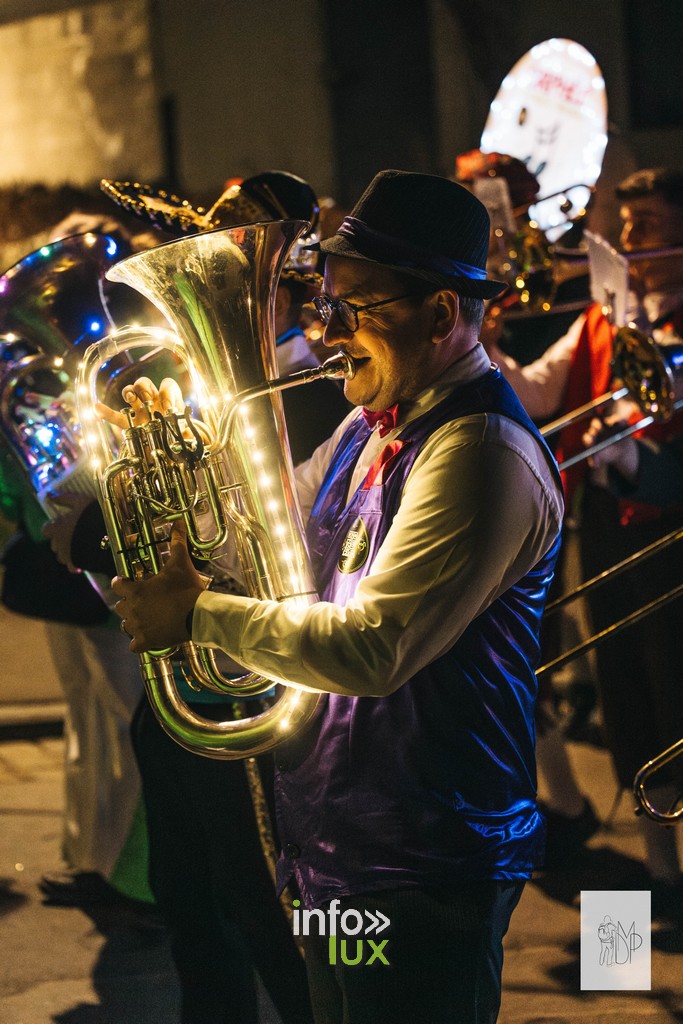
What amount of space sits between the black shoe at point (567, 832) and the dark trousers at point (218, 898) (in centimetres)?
163

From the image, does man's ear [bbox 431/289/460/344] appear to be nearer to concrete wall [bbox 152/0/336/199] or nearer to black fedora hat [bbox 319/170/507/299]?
black fedora hat [bbox 319/170/507/299]

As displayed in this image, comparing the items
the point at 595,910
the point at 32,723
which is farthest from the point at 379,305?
the point at 32,723

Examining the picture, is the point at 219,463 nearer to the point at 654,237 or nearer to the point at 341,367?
the point at 341,367

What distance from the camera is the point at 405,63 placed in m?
5.98

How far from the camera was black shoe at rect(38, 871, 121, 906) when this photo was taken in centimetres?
405

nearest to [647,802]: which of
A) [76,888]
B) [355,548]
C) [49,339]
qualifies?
[355,548]

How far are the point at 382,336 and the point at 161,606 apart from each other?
0.58 meters

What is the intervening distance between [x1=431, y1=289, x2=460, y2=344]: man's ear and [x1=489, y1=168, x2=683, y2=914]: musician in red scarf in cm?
182

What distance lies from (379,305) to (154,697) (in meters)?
0.78

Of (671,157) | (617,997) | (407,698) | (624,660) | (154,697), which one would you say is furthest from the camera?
(671,157)

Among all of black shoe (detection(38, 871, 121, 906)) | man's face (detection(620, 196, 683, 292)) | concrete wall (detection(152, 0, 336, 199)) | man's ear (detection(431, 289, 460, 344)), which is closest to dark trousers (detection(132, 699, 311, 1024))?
man's ear (detection(431, 289, 460, 344))

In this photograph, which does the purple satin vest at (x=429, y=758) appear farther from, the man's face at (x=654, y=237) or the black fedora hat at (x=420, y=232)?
the man's face at (x=654, y=237)

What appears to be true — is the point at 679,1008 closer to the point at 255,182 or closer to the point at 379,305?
the point at 379,305

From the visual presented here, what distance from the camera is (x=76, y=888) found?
162 inches
